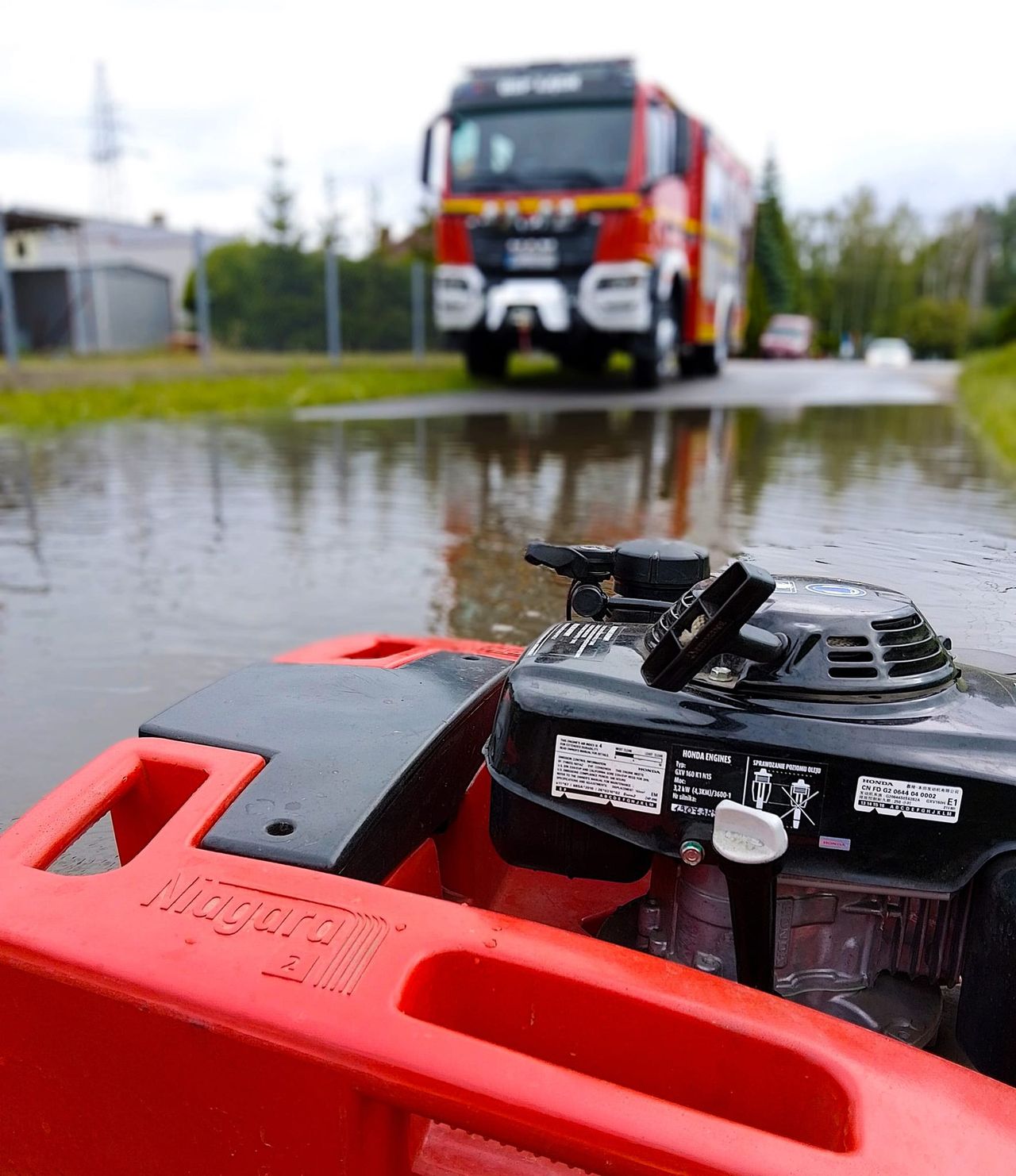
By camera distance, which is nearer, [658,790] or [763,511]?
[658,790]

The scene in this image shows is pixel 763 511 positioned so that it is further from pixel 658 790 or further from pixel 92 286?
pixel 92 286

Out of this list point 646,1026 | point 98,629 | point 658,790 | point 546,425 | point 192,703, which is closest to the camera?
point 646,1026

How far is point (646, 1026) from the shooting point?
3.56 ft

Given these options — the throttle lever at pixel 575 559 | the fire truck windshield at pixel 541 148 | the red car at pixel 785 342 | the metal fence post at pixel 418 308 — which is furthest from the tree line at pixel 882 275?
the throttle lever at pixel 575 559

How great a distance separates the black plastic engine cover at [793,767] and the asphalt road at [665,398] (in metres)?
8.79

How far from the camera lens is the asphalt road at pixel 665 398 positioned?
423 inches

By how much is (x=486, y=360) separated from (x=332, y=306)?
7.85 feet

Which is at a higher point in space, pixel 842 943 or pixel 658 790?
pixel 658 790

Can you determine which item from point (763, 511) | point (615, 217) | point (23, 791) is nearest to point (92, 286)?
point (615, 217)

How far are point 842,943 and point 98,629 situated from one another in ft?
9.03

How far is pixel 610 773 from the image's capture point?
125 centimetres

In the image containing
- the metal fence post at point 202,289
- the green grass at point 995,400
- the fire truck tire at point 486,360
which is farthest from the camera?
the fire truck tire at point 486,360

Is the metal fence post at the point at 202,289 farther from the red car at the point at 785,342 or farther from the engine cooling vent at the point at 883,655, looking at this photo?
the red car at the point at 785,342

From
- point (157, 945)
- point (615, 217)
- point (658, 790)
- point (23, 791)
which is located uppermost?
point (615, 217)
